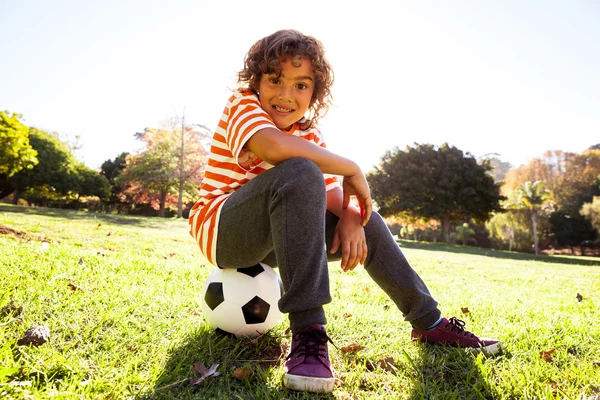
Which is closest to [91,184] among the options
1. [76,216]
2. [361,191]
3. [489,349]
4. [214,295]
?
[76,216]

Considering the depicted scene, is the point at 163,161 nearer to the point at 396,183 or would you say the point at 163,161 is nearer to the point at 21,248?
the point at 396,183

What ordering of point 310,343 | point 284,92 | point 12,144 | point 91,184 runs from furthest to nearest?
1. point 91,184
2. point 12,144
3. point 284,92
4. point 310,343

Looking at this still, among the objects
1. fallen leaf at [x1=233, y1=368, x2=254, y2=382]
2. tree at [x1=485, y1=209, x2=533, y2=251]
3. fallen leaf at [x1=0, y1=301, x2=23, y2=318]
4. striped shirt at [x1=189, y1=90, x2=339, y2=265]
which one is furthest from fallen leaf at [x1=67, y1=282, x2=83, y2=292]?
tree at [x1=485, y1=209, x2=533, y2=251]

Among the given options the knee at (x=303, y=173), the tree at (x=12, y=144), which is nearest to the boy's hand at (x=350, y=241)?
the knee at (x=303, y=173)

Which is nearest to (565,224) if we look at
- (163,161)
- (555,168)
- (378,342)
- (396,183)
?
(555,168)

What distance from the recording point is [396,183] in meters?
33.5

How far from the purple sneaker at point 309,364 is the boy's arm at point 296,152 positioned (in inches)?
34.2

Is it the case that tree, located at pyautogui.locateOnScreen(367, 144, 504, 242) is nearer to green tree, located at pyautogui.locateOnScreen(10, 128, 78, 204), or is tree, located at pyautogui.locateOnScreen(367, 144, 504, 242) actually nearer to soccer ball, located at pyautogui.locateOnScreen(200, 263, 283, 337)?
green tree, located at pyautogui.locateOnScreen(10, 128, 78, 204)

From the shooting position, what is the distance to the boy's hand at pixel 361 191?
2230 mm

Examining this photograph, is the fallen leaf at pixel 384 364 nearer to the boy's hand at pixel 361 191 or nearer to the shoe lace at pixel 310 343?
the shoe lace at pixel 310 343

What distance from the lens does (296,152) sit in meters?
1.97

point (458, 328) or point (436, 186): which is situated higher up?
point (436, 186)

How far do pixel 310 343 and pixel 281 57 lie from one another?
1.68 m

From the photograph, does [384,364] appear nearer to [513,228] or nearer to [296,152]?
[296,152]
